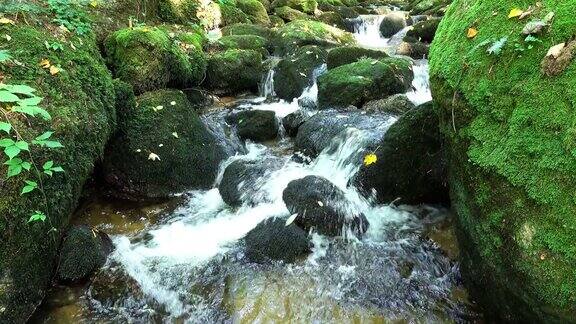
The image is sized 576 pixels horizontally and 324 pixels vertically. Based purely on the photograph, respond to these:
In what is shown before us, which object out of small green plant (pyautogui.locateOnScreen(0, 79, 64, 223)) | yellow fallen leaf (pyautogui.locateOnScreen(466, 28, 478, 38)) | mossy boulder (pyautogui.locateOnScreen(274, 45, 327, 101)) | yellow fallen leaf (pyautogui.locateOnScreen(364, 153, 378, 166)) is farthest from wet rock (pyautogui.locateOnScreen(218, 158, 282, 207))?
mossy boulder (pyautogui.locateOnScreen(274, 45, 327, 101))

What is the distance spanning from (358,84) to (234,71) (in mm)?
3111

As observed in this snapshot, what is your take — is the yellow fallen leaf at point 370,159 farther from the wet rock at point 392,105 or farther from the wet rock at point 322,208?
the wet rock at point 392,105

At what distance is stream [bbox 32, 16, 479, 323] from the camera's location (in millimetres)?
3789

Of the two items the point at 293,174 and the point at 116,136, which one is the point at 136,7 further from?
the point at 293,174

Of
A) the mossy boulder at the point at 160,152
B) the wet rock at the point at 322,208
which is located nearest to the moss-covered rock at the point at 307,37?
the mossy boulder at the point at 160,152

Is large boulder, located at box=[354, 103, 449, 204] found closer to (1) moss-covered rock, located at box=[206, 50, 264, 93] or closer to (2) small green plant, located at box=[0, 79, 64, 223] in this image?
(2) small green plant, located at box=[0, 79, 64, 223]

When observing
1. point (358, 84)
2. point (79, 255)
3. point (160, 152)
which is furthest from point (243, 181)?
point (358, 84)

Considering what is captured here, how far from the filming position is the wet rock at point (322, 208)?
16.0 ft

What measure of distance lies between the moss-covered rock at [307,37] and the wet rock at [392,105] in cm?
480

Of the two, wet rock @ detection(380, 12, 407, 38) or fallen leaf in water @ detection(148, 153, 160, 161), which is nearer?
fallen leaf in water @ detection(148, 153, 160, 161)

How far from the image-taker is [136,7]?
954 centimetres

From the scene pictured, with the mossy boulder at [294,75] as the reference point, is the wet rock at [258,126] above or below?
below

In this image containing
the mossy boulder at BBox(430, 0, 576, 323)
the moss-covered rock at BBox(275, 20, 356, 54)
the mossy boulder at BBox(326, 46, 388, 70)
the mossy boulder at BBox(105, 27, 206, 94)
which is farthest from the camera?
the moss-covered rock at BBox(275, 20, 356, 54)

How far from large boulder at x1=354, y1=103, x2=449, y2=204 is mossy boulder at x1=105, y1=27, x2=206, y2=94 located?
4.23 meters
